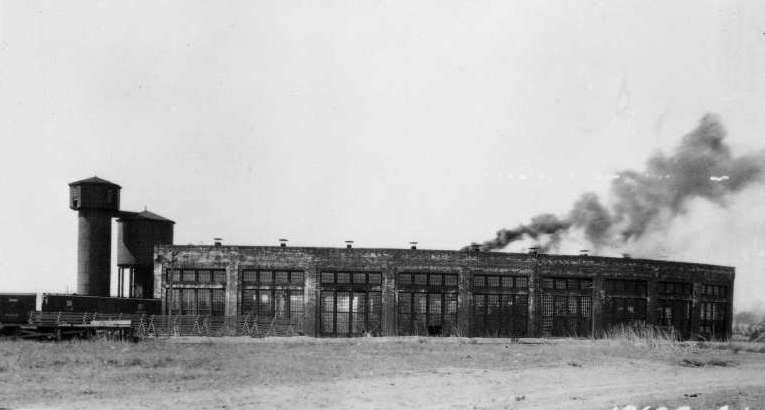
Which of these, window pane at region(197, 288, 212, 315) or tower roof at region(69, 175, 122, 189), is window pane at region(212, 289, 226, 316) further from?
tower roof at region(69, 175, 122, 189)

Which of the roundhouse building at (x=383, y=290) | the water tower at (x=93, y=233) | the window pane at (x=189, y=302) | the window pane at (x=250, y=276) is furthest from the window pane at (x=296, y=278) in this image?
the water tower at (x=93, y=233)

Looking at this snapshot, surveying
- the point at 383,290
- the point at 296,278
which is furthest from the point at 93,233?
the point at 383,290

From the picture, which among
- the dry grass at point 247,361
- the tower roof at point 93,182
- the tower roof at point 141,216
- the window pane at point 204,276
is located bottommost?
the dry grass at point 247,361

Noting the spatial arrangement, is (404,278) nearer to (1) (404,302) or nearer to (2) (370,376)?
(1) (404,302)

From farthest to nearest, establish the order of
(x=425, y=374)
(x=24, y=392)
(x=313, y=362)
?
(x=313, y=362)
(x=425, y=374)
(x=24, y=392)

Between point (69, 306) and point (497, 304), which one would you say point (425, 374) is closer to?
point (497, 304)

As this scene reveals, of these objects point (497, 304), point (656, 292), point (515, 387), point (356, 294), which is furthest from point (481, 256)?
point (515, 387)

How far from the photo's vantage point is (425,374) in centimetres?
1939

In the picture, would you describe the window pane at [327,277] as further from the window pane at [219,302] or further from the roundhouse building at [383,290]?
the window pane at [219,302]

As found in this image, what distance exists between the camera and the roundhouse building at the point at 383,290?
36.4m

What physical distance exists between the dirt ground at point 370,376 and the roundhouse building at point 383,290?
7.32m

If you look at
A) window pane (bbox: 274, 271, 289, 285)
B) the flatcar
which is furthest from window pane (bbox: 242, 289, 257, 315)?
the flatcar

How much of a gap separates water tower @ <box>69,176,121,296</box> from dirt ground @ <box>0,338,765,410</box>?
14.0 meters

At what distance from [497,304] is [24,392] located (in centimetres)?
2619
